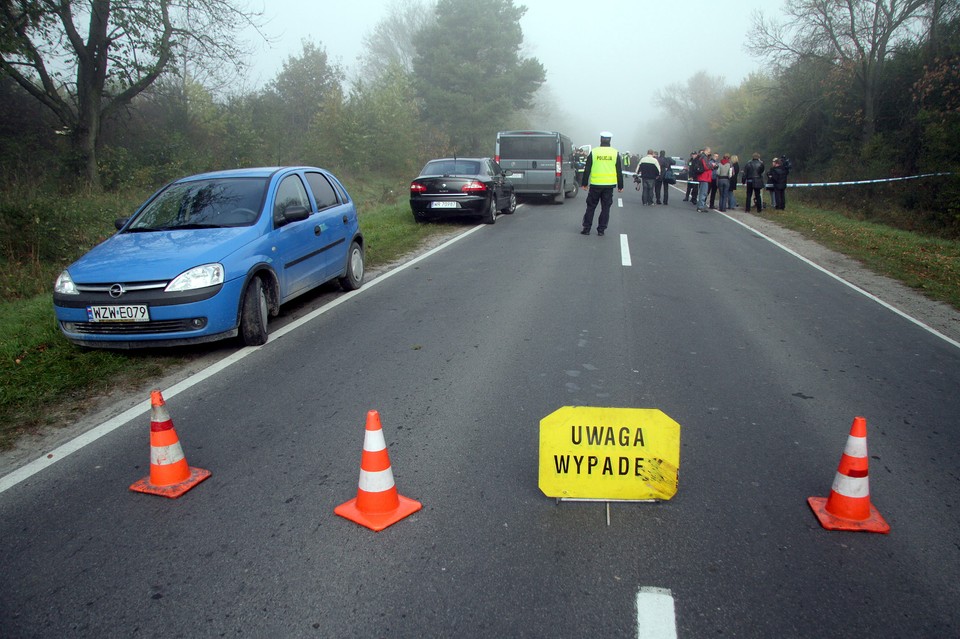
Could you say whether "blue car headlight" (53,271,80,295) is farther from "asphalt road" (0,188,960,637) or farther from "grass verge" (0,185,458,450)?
"asphalt road" (0,188,960,637)

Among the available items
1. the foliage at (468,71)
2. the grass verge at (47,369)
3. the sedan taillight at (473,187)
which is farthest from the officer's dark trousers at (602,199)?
the foliage at (468,71)

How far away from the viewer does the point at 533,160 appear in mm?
22219

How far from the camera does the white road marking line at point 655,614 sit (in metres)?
2.62

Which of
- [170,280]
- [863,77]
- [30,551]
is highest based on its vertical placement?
[863,77]

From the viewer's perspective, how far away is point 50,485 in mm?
Answer: 3836

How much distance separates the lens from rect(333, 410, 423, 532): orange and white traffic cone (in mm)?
3438

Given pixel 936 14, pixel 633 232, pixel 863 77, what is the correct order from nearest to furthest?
pixel 633 232
pixel 936 14
pixel 863 77

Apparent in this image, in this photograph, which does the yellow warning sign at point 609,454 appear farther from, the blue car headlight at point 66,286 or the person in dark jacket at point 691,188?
the person in dark jacket at point 691,188

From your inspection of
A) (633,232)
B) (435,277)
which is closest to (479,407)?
(435,277)

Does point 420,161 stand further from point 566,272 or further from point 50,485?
point 50,485

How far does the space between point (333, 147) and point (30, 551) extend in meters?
33.3

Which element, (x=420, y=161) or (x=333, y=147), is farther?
(x=420, y=161)

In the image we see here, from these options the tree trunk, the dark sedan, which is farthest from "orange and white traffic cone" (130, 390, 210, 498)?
the tree trunk

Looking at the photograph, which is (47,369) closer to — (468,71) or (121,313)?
(121,313)
